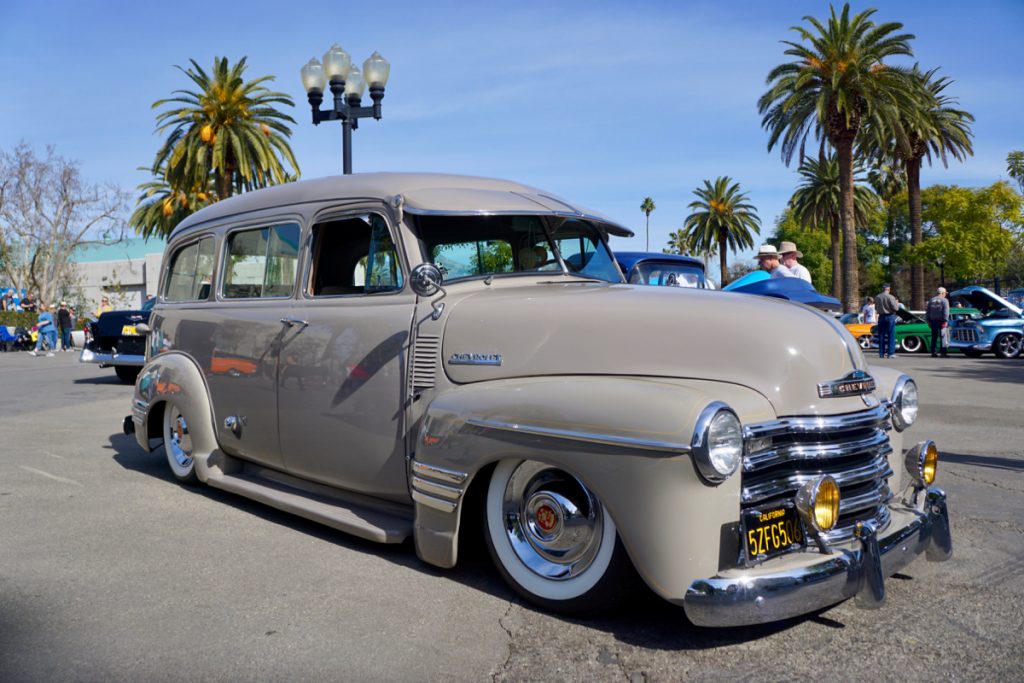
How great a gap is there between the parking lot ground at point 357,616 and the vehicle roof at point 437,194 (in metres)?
1.76

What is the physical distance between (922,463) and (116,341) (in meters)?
12.4

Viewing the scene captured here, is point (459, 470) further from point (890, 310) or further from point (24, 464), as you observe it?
point (890, 310)

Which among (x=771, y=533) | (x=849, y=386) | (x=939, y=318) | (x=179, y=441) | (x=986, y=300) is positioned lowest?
(x=179, y=441)

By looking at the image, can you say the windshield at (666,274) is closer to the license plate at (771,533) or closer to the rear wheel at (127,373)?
the license plate at (771,533)

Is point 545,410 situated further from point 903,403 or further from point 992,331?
point 992,331

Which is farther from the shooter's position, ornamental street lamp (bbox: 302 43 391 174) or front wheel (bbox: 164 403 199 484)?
ornamental street lamp (bbox: 302 43 391 174)

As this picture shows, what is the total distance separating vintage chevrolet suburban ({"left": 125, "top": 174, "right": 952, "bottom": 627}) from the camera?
2951 mm

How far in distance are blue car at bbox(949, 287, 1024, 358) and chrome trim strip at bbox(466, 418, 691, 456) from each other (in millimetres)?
19523

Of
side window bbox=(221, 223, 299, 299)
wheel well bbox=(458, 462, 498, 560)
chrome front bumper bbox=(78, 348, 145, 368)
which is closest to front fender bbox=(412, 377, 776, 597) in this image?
wheel well bbox=(458, 462, 498, 560)

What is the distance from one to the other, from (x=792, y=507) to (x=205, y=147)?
27.4 metres

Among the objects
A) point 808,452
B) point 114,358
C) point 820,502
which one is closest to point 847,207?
point 114,358

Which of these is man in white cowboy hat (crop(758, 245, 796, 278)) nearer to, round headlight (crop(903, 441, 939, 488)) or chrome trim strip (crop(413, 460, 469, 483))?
round headlight (crop(903, 441, 939, 488))

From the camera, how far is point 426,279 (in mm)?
3926

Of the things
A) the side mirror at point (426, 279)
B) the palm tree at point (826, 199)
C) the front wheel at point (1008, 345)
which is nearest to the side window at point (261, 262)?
the side mirror at point (426, 279)
